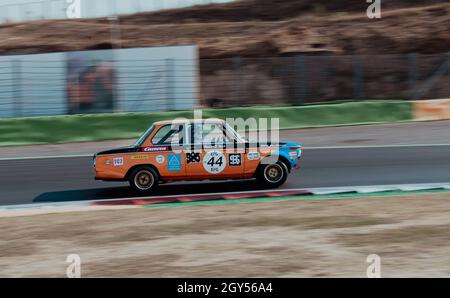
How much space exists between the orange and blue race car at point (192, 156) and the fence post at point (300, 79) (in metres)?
11.8

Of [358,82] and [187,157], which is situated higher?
[358,82]

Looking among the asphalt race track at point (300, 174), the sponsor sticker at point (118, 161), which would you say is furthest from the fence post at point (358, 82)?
the sponsor sticker at point (118, 161)

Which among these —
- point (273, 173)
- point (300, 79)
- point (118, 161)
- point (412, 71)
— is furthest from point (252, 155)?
point (412, 71)

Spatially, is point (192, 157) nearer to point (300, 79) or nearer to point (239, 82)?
point (300, 79)

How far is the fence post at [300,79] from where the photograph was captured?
2423 cm

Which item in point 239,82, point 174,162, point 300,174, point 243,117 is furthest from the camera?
point 239,82

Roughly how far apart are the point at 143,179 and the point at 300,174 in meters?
3.43

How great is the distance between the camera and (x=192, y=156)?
12.6m

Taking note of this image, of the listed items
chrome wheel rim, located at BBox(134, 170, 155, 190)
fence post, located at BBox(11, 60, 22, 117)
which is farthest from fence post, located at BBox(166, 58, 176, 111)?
chrome wheel rim, located at BBox(134, 170, 155, 190)

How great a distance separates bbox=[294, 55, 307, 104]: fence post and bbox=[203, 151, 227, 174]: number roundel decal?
480 inches

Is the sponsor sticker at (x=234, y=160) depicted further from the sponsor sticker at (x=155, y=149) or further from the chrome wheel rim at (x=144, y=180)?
the chrome wheel rim at (x=144, y=180)

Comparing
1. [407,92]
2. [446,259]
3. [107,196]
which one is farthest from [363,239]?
[407,92]

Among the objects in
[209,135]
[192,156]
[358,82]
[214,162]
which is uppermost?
[358,82]

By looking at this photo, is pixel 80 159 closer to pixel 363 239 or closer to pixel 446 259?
pixel 363 239
